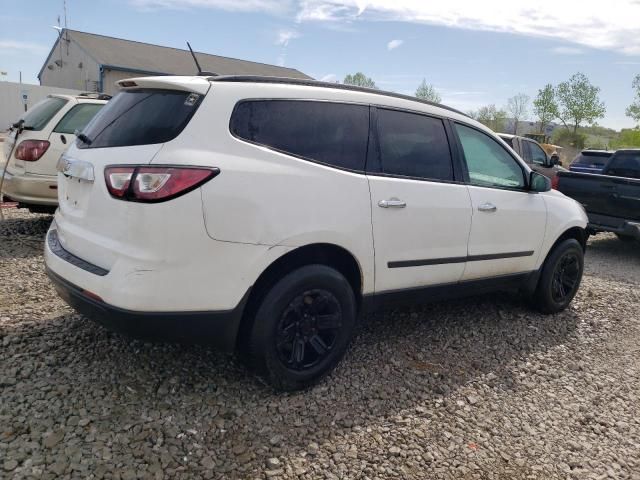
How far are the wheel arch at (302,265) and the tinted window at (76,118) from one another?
445 centimetres

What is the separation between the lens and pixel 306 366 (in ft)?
10.4

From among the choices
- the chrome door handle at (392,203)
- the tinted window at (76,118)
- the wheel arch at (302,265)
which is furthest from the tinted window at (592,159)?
the wheel arch at (302,265)

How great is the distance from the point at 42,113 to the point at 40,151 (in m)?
0.66

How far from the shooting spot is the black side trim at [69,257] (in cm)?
271

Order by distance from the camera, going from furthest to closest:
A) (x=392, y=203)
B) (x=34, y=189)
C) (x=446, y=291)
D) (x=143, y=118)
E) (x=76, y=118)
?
(x=76, y=118)
(x=34, y=189)
(x=446, y=291)
(x=392, y=203)
(x=143, y=118)

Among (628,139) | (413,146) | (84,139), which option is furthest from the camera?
(628,139)

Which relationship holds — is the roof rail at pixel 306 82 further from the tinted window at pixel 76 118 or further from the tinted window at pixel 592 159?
the tinted window at pixel 592 159

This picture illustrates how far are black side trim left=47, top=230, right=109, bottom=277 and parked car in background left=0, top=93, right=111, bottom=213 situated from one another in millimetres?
3067

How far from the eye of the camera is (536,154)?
12023 millimetres

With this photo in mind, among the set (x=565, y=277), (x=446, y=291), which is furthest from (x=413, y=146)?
(x=565, y=277)

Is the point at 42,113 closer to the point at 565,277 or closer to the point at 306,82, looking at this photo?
the point at 306,82

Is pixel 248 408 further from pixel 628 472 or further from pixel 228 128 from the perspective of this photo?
pixel 628 472

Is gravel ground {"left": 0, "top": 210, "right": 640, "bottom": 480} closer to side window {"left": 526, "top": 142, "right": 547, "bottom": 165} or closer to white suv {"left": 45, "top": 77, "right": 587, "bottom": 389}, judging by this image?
white suv {"left": 45, "top": 77, "right": 587, "bottom": 389}

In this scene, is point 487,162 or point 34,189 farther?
point 34,189
